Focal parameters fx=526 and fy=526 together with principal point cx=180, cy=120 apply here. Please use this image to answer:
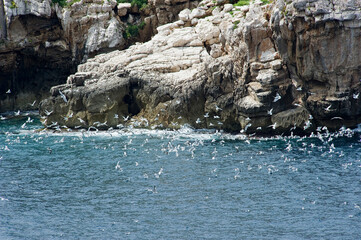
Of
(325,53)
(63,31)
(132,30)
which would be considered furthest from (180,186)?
(63,31)

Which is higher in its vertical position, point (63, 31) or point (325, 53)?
point (63, 31)

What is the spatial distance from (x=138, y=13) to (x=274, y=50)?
23.5 m

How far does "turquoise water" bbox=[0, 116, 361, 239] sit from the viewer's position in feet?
89.4

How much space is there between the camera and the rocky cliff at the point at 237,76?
43.6 m

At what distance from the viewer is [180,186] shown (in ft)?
111

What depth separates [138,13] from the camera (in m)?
64.6

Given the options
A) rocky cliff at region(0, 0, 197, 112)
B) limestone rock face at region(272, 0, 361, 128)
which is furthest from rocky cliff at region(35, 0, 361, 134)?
rocky cliff at region(0, 0, 197, 112)

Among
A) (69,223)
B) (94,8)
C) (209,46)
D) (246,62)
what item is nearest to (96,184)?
(69,223)

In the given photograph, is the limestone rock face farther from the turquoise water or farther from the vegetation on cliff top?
the vegetation on cliff top

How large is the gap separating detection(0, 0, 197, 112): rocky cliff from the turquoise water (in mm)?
16249

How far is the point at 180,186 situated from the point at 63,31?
34.4 m

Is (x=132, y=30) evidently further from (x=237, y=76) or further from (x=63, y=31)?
(x=237, y=76)

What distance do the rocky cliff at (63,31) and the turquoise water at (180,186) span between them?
16249 millimetres

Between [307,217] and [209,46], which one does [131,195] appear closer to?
[307,217]
